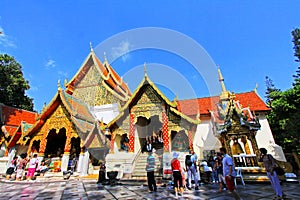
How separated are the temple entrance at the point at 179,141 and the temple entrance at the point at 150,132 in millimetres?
1686

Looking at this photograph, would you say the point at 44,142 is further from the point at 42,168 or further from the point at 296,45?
the point at 296,45

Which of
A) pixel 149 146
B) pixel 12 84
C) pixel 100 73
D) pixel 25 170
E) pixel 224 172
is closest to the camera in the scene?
pixel 224 172

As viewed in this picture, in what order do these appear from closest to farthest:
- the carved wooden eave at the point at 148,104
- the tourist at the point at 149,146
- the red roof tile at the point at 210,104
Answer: the carved wooden eave at the point at 148,104 → the tourist at the point at 149,146 → the red roof tile at the point at 210,104

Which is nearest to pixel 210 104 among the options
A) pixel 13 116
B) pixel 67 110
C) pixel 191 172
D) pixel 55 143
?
pixel 191 172

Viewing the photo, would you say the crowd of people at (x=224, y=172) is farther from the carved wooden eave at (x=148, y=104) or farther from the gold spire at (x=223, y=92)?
the gold spire at (x=223, y=92)

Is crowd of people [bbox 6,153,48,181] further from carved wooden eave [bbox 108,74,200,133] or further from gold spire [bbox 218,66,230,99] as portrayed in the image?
gold spire [bbox 218,66,230,99]

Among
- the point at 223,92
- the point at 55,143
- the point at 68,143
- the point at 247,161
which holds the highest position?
the point at 223,92

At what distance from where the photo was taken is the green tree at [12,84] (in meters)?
19.3

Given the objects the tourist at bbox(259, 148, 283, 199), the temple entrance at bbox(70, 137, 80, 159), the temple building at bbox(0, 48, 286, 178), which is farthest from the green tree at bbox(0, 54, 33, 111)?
the tourist at bbox(259, 148, 283, 199)

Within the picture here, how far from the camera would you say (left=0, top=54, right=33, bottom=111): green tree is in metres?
19.3

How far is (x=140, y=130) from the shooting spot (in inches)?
442

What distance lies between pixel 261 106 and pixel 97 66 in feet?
47.6

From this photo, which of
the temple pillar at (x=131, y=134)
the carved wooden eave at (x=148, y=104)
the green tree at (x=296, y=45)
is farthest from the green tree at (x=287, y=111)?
the temple pillar at (x=131, y=134)

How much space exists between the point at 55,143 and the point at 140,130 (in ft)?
25.5
